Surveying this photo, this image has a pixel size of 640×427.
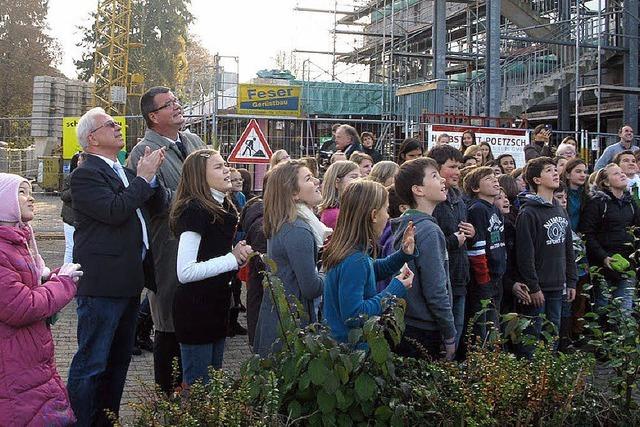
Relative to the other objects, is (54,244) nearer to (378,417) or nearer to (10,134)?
(378,417)

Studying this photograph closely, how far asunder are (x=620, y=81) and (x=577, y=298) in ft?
51.8

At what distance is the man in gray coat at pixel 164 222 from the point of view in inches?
192

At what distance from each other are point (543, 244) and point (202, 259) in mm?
3123

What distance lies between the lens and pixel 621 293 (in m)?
7.34

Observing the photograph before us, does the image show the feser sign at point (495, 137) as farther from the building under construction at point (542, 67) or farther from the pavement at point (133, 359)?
the pavement at point (133, 359)

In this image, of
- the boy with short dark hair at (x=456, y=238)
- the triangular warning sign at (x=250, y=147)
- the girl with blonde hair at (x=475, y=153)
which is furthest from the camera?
the triangular warning sign at (x=250, y=147)

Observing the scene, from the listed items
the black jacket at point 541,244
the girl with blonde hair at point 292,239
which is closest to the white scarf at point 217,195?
the girl with blonde hair at point 292,239

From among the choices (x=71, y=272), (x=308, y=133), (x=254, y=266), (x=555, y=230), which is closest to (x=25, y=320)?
(x=71, y=272)

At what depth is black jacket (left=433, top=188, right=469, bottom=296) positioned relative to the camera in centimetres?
543

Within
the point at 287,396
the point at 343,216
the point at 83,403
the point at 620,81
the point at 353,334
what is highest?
the point at 620,81

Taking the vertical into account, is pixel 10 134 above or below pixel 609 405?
above

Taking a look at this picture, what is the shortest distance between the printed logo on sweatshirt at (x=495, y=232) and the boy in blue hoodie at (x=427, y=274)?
134cm

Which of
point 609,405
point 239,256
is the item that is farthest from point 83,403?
point 609,405

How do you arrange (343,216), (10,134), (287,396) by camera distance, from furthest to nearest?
(10,134) → (343,216) → (287,396)
